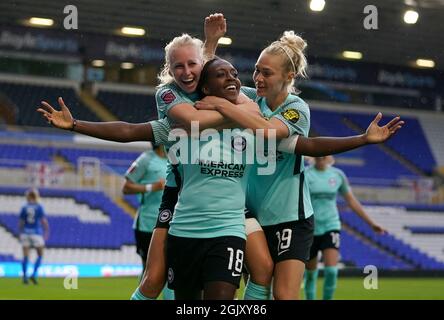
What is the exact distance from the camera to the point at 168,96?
17.1 ft

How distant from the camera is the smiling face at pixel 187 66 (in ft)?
16.9

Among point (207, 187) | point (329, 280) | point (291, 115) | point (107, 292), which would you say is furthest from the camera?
point (107, 292)

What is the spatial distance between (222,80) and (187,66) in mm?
242

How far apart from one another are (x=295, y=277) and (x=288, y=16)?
3.97m

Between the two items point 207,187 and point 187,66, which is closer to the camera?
point 207,187

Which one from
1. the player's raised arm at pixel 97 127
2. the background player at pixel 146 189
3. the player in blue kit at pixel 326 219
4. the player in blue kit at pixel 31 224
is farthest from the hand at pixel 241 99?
the player in blue kit at pixel 31 224

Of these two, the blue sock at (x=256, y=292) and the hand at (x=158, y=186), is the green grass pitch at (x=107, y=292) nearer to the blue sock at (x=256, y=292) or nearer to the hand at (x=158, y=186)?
the hand at (x=158, y=186)

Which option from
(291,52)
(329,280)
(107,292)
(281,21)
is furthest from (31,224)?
(291,52)

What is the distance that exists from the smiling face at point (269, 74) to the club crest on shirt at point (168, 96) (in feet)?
2.10

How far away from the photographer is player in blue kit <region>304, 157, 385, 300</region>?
10.3m

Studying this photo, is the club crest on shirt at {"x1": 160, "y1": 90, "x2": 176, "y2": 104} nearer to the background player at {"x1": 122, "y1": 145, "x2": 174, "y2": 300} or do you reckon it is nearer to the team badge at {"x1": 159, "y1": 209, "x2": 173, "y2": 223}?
the team badge at {"x1": 159, "y1": 209, "x2": 173, "y2": 223}

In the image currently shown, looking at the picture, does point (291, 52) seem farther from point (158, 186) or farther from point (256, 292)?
point (158, 186)

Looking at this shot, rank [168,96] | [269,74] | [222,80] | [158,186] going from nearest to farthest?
[222,80]
[168,96]
[269,74]
[158,186]
